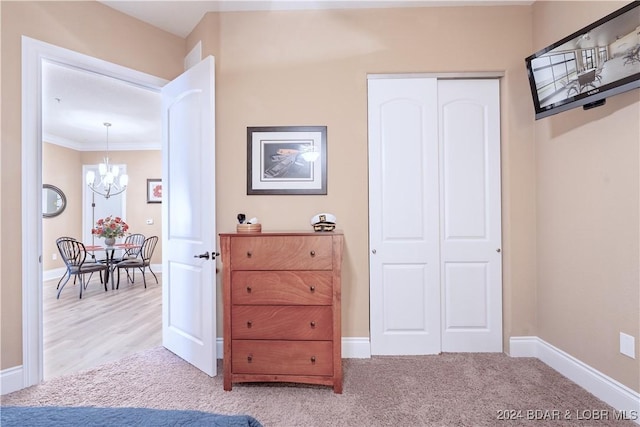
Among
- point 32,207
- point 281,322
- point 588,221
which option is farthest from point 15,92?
point 588,221

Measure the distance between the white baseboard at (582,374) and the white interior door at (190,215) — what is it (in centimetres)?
249

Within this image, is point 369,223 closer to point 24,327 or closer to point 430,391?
point 430,391

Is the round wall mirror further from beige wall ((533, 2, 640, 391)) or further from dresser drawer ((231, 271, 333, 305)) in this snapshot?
beige wall ((533, 2, 640, 391))

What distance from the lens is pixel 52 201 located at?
6332 mm

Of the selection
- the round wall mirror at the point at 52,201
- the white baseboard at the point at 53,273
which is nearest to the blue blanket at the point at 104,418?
the white baseboard at the point at 53,273

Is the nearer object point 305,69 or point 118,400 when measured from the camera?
point 118,400

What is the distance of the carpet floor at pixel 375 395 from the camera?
1808 mm

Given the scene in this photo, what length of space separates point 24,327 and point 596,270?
3.85 meters

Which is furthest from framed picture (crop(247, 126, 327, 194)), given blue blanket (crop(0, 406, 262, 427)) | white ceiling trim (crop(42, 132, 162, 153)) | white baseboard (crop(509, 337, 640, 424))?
white ceiling trim (crop(42, 132, 162, 153))

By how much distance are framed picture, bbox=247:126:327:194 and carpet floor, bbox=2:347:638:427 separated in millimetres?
1487

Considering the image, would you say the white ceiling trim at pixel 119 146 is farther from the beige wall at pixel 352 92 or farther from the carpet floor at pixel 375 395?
the carpet floor at pixel 375 395

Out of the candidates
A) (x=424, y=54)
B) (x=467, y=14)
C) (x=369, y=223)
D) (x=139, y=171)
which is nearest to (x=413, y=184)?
(x=369, y=223)

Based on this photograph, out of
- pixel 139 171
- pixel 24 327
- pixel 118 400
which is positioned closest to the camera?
pixel 118 400

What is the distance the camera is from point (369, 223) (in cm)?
264
